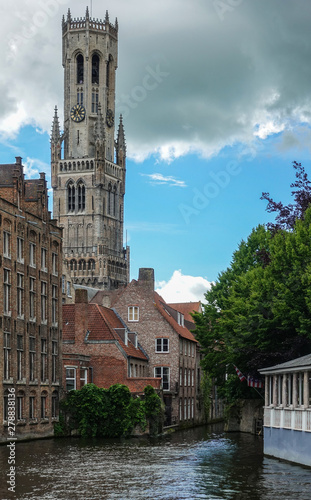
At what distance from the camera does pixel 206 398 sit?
83625 mm

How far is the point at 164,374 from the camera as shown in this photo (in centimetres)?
7094

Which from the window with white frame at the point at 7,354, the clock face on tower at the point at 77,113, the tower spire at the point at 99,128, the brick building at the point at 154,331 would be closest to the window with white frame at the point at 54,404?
the window with white frame at the point at 7,354

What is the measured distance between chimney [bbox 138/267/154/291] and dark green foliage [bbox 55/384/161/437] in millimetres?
16019

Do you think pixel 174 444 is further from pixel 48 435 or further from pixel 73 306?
pixel 73 306

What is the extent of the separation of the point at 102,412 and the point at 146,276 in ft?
62.2

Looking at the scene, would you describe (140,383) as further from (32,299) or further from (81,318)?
(32,299)

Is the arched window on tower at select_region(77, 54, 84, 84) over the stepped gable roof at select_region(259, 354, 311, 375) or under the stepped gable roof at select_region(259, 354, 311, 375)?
over

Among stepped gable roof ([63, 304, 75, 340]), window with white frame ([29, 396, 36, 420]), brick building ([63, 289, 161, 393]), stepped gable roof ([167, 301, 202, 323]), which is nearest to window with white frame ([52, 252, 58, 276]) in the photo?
brick building ([63, 289, 161, 393])

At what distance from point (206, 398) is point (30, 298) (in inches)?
1334

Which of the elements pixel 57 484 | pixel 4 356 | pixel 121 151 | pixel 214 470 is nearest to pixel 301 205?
pixel 4 356

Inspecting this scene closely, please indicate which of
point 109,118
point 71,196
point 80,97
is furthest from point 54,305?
point 109,118

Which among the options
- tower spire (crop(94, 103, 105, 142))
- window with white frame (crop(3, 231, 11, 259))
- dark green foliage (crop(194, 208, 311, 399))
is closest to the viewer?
dark green foliage (crop(194, 208, 311, 399))

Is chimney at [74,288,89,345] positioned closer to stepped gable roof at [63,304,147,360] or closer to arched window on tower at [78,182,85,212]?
stepped gable roof at [63,304,147,360]

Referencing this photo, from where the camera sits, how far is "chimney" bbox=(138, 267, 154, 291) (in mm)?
71500
